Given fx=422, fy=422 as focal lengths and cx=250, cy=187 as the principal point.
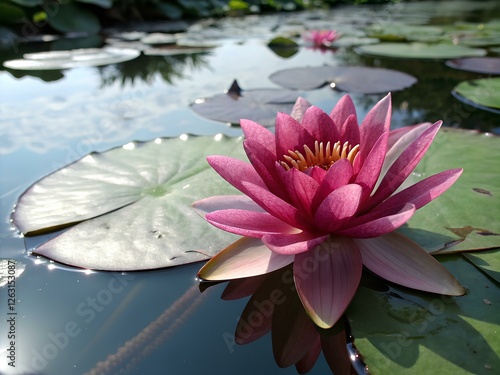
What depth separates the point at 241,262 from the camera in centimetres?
92

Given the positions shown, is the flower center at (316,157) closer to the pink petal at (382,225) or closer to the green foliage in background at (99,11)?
the pink petal at (382,225)

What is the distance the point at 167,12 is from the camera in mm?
6434

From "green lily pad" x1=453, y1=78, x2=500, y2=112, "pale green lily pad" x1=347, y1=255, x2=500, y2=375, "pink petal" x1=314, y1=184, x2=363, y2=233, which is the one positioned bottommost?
"green lily pad" x1=453, y1=78, x2=500, y2=112

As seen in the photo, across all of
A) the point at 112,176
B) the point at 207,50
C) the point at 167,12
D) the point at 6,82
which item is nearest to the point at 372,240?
the point at 112,176

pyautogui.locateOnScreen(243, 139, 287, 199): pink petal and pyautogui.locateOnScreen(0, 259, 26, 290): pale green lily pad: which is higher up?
pyautogui.locateOnScreen(243, 139, 287, 199): pink petal

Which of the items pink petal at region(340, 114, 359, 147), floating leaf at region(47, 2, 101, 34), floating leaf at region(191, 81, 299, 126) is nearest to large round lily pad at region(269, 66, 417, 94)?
floating leaf at region(191, 81, 299, 126)

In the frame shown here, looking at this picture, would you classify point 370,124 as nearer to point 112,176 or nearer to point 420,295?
point 420,295

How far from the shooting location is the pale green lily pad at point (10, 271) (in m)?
0.98

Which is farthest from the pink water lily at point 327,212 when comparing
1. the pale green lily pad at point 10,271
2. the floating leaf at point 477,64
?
the floating leaf at point 477,64

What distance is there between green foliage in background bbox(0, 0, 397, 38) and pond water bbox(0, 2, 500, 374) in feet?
3.00

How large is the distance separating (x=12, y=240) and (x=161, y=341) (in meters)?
0.59

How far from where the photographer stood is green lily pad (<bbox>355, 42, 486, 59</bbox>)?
3080 millimetres

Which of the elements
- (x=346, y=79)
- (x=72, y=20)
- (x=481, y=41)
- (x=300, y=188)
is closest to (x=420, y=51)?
(x=481, y=41)

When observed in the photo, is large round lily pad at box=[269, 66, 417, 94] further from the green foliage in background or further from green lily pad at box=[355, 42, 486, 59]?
the green foliage in background
